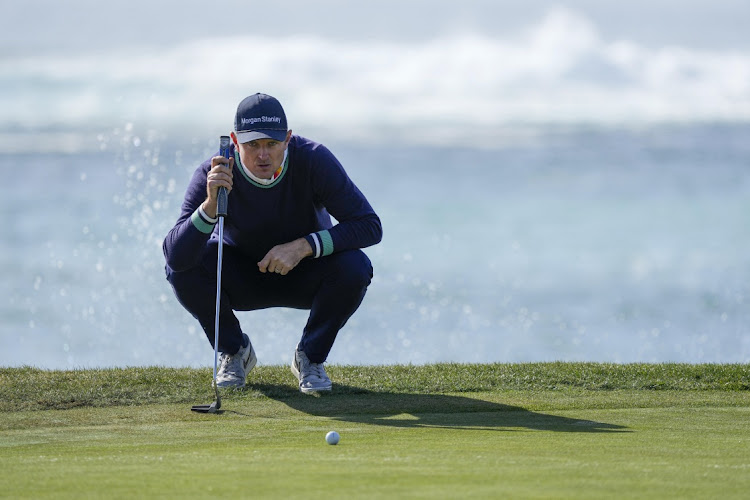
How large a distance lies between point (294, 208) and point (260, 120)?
0.54m

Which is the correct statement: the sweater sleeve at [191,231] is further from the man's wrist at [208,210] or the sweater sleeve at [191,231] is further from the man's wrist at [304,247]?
the man's wrist at [304,247]

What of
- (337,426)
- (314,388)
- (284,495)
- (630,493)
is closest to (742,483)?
(630,493)

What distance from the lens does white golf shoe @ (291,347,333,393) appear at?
5023mm

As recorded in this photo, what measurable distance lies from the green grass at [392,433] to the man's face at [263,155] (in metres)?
→ 0.99

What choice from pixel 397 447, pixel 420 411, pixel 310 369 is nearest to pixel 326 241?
pixel 310 369

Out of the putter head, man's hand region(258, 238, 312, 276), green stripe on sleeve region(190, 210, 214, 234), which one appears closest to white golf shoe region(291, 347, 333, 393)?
man's hand region(258, 238, 312, 276)

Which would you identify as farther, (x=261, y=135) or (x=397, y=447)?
(x=261, y=135)

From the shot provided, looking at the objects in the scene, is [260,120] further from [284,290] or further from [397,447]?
[397,447]

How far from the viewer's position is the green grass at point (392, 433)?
9.19 feet

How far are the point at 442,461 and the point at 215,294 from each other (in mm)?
2290

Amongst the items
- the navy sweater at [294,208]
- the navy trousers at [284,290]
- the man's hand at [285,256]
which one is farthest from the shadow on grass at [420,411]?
the navy sweater at [294,208]

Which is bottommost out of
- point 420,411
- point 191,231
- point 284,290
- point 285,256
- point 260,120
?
point 420,411

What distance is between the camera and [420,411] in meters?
4.58

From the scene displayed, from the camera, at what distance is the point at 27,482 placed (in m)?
2.89
